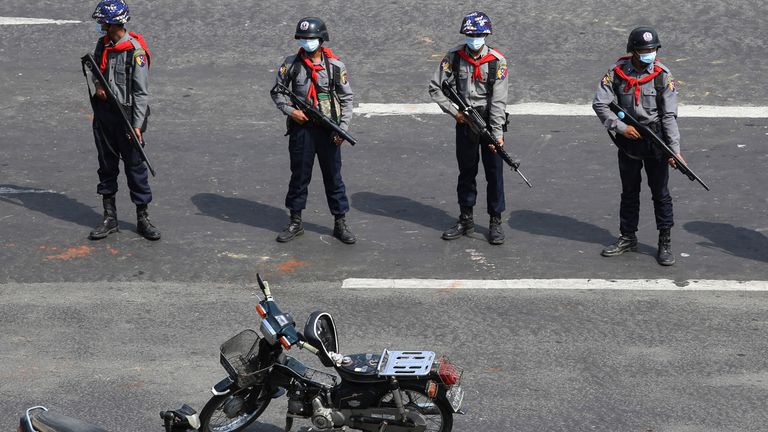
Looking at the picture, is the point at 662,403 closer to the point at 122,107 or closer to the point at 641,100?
the point at 641,100

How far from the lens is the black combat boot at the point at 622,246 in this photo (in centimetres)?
1008

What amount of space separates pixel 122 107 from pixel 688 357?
205 inches

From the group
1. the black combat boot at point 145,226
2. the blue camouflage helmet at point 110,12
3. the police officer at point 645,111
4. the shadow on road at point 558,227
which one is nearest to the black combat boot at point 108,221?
the black combat boot at point 145,226

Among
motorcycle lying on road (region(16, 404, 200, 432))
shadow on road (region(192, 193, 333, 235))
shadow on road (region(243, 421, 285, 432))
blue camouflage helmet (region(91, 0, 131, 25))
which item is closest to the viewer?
motorcycle lying on road (region(16, 404, 200, 432))

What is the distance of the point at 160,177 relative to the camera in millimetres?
11977

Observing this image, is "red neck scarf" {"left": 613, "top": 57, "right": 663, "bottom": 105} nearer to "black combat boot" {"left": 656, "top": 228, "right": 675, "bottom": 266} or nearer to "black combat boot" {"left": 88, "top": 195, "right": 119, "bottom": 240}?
"black combat boot" {"left": 656, "top": 228, "right": 675, "bottom": 266}

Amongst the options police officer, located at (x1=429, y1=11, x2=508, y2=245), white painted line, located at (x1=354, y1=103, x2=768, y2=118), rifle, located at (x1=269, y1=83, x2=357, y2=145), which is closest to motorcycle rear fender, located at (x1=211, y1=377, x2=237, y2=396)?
rifle, located at (x1=269, y1=83, x2=357, y2=145)

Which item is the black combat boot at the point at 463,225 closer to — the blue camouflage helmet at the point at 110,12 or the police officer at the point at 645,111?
the police officer at the point at 645,111

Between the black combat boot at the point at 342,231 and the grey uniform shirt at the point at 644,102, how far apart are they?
94.4 inches

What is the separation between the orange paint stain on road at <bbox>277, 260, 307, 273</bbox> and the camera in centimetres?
984

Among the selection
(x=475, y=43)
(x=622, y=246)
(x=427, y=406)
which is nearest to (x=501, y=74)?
(x=475, y=43)

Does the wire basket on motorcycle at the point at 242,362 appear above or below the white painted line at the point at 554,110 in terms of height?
above

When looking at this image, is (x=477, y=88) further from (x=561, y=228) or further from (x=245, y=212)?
(x=245, y=212)

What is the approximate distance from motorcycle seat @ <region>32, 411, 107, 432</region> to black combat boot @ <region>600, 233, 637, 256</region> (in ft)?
18.1
